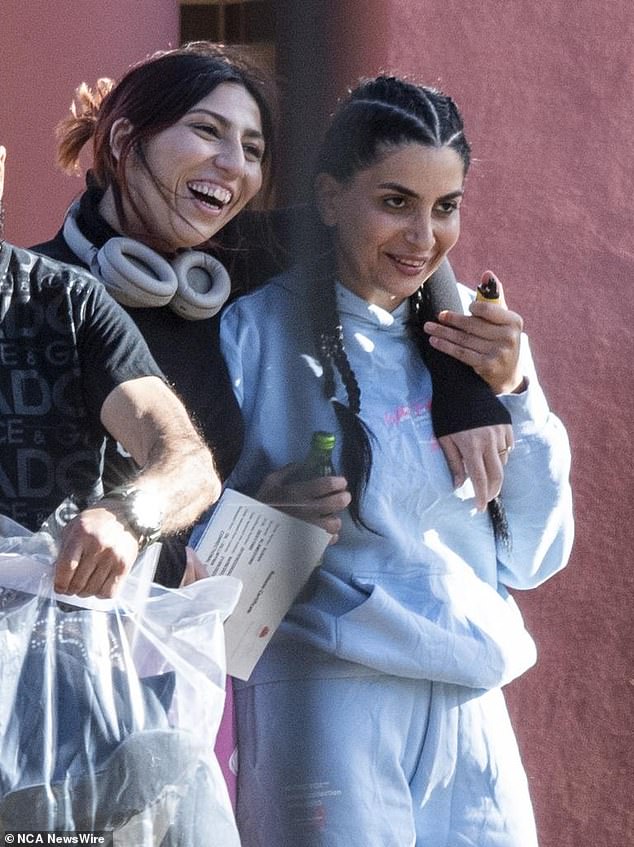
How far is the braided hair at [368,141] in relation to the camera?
263 cm

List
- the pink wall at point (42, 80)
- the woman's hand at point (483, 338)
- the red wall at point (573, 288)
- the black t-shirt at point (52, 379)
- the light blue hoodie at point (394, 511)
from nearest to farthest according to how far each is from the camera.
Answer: the black t-shirt at point (52, 379), the light blue hoodie at point (394, 511), the woman's hand at point (483, 338), the pink wall at point (42, 80), the red wall at point (573, 288)

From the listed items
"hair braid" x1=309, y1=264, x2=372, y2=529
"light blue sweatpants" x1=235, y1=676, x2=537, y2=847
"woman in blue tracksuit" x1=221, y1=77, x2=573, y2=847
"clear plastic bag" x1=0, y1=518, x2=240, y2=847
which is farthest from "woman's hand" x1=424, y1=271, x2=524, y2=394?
"clear plastic bag" x1=0, y1=518, x2=240, y2=847

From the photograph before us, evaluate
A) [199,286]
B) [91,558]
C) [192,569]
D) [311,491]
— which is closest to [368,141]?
[199,286]

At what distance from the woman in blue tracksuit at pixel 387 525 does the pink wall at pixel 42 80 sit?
30.0 inches

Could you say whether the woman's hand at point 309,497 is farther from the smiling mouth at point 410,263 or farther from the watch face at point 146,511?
the watch face at point 146,511

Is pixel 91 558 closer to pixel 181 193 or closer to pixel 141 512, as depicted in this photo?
pixel 141 512

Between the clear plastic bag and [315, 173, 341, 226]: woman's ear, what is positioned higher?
[315, 173, 341, 226]: woman's ear

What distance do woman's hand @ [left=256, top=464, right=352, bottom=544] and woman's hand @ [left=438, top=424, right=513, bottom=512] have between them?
18 centimetres

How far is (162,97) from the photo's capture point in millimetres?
2646

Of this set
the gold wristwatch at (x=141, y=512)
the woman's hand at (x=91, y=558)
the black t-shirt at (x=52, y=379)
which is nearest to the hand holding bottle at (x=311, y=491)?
the black t-shirt at (x=52, y=379)

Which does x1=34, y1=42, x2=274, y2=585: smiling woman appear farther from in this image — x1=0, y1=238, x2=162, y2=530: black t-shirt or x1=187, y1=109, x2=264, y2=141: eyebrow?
x1=0, y1=238, x2=162, y2=530: black t-shirt

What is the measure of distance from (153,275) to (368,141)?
1.33 ft

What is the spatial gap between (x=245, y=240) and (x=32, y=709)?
1019 millimetres

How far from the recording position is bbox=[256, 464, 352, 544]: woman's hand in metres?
2.48
